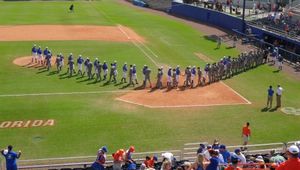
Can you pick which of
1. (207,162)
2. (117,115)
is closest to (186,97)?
(117,115)

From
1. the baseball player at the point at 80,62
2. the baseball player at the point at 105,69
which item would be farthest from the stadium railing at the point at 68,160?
the baseball player at the point at 80,62

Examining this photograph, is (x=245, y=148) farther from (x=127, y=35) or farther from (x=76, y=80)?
(x=127, y=35)

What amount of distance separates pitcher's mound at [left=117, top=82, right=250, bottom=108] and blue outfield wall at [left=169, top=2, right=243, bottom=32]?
2252 centimetres

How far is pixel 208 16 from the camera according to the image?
194 feet

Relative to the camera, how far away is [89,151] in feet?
66.0

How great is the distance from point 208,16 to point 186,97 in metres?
32.9

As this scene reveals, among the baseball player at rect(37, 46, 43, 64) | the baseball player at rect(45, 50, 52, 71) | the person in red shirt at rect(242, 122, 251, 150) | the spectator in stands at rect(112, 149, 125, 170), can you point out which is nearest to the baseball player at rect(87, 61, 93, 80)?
the baseball player at rect(45, 50, 52, 71)

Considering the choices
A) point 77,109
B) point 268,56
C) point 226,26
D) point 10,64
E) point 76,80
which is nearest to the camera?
point 77,109

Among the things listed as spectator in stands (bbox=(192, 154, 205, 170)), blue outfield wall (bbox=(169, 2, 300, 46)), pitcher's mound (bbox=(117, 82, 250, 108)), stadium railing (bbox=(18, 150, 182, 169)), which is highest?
spectator in stands (bbox=(192, 154, 205, 170))

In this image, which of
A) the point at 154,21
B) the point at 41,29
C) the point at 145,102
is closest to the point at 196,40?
the point at 154,21

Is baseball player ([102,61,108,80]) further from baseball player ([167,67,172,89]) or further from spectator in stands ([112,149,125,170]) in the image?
spectator in stands ([112,149,125,170])

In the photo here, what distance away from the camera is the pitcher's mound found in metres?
27.0

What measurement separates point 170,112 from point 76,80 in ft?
28.0

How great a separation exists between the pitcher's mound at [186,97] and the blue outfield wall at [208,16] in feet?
73.9
